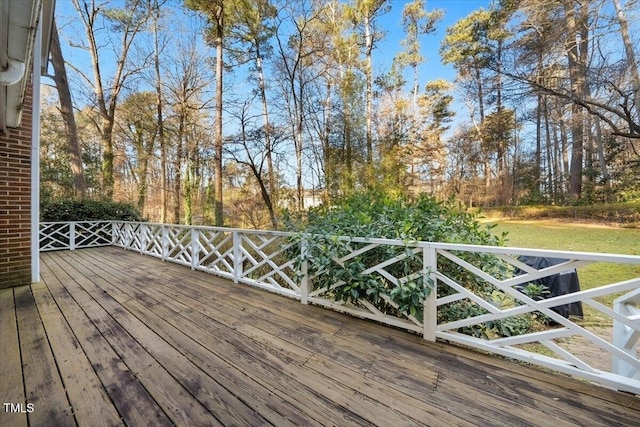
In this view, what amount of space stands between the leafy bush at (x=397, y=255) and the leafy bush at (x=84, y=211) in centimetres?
727

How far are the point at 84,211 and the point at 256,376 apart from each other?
8.20 metres

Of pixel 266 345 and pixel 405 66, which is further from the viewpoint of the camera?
pixel 405 66

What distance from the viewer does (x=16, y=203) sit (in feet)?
11.3

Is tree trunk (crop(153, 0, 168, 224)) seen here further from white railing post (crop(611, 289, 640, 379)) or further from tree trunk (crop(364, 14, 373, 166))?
white railing post (crop(611, 289, 640, 379))

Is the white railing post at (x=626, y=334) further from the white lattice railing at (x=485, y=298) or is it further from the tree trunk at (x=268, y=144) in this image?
the tree trunk at (x=268, y=144)

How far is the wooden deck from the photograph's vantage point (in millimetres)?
1297

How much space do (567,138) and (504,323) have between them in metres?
14.0

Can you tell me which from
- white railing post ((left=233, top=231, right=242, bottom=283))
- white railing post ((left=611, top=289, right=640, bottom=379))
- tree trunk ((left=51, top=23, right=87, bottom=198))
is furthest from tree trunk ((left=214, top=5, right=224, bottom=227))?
white railing post ((left=611, top=289, right=640, bottom=379))

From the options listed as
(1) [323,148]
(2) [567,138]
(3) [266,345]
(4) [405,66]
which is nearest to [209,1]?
(1) [323,148]

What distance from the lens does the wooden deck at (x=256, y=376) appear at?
1.30 m

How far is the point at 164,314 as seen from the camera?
2.54 meters

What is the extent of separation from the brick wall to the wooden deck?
3.65 feet

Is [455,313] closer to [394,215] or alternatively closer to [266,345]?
[394,215]

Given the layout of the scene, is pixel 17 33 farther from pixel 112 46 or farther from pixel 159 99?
pixel 112 46
